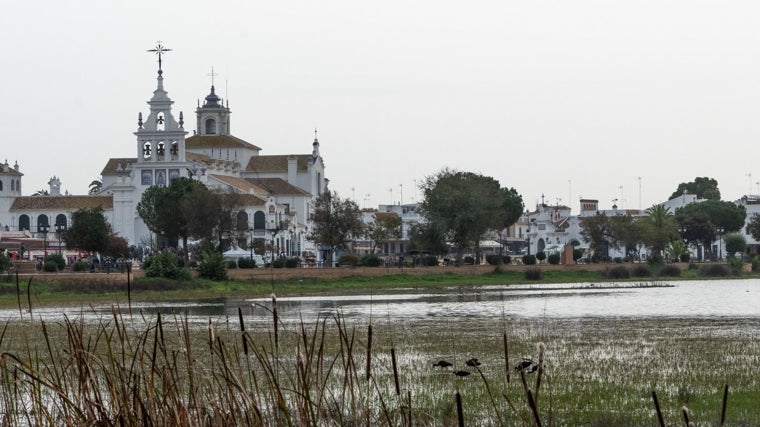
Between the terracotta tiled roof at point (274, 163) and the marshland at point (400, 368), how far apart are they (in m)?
105

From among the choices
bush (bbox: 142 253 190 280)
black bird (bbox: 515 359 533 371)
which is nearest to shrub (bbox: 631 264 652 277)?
bush (bbox: 142 253 190 280)

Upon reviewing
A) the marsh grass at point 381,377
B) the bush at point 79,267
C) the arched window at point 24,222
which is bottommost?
the marsh grass at point 381,377

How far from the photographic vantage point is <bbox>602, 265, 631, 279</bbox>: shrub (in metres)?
94.7

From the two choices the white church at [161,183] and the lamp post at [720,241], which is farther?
the lamp post at [720,241]

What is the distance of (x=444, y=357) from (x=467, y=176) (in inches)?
3701

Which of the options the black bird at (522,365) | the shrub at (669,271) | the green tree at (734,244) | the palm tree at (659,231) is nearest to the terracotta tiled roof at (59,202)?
the palm tree at (659,231)

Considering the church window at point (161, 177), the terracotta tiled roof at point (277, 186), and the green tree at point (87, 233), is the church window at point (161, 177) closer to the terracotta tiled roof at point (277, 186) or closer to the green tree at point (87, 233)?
the terracotta tiled roof at point (277, 186)

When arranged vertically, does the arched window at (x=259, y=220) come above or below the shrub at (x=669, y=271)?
above

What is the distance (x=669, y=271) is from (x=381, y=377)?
3165 inches

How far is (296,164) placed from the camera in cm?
15488

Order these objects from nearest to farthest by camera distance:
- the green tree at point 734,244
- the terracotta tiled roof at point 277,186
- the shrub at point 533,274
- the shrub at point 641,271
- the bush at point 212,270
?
the bush at point 212,270 → the shrub at point 533,274 → the shrub at point 641,271 → the green tree at point 734,244 → the terracotta tiled roof at point 277,186

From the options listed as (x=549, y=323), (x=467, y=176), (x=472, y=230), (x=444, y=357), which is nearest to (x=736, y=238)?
(x=467, y=176)

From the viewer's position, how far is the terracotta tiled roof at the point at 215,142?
156 meters

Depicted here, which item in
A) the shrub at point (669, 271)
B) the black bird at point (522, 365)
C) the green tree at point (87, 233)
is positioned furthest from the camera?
the green tree at point (87, 233)
